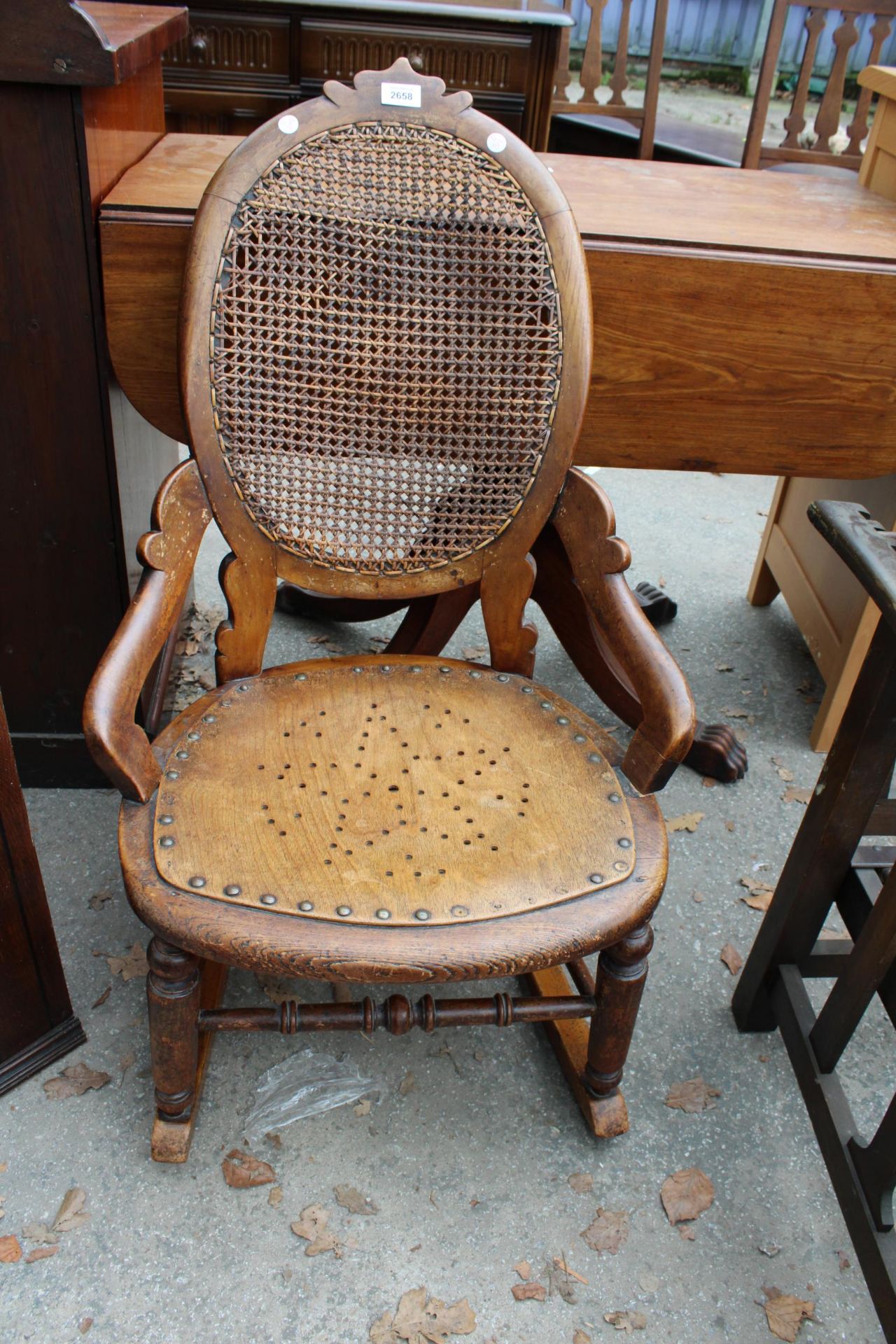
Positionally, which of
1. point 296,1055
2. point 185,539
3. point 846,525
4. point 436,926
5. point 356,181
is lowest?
point 296,1055

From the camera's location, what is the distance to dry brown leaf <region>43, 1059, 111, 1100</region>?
1544 mm

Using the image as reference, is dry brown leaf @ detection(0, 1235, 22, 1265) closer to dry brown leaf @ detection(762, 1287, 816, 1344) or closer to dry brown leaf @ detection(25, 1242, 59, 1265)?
dry brown leaf @ detection(25, 1242, 59, 1265)

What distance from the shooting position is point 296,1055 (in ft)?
5.34


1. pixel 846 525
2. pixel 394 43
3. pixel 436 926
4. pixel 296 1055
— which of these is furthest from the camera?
pixel 394 43

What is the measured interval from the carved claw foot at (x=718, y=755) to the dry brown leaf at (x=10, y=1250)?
1.49 m

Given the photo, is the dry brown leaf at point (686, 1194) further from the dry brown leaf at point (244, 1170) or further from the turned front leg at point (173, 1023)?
the turned front leg at point (173, 1023)

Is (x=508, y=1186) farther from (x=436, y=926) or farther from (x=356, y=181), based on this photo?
(x=356, y=181)

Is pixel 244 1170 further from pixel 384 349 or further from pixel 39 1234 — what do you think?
pixel 384 349

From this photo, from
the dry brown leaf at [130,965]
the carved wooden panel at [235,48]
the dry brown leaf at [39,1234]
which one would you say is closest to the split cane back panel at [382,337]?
the dry brown leaf at [130,965]

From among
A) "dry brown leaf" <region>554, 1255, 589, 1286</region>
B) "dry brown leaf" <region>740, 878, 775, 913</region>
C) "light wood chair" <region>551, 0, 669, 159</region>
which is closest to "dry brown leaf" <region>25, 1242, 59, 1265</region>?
"dry brown leaf" <region>554, 1255, 589, 1286</region>

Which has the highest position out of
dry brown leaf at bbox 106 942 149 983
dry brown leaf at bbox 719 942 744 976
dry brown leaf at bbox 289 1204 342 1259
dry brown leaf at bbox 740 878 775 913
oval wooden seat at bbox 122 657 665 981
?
oval wooden seat at bbox 122 657 665 981

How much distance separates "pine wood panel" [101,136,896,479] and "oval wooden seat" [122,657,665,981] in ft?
1.90

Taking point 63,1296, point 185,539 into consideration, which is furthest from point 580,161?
point 63,1296

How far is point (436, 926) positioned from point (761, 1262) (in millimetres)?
697
